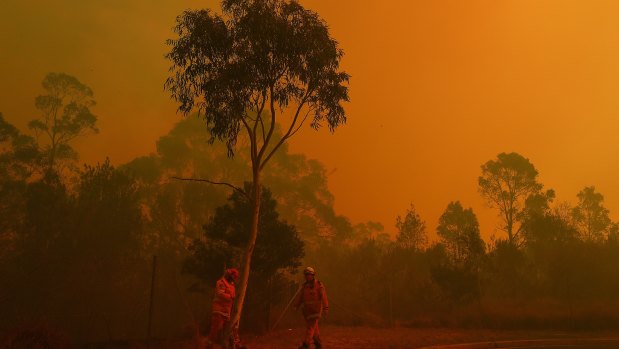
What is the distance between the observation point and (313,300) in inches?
419

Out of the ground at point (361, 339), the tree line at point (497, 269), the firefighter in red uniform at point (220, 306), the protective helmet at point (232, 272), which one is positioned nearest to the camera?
the firefighter in red uniform at point (220, 306)

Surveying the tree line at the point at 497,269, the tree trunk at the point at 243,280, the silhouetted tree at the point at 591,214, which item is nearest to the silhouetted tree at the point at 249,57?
the tree trunk at the point at 243,280

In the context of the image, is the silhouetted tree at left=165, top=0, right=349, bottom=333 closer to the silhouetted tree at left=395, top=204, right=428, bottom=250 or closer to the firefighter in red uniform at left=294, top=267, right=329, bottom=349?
the firefighter in red uniform at left=294, top=267, right=329, bottom=349

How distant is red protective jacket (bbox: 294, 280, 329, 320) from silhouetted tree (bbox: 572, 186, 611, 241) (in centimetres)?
4725

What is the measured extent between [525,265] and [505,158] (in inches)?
→ 511

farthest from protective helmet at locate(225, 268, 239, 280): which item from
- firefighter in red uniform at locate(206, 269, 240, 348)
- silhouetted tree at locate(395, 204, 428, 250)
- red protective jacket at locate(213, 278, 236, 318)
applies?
silhouetted tree at locate(395, 204, 428, 250)

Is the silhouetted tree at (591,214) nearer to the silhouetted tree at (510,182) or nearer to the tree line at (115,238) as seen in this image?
the silhouetted tree at (510,182)

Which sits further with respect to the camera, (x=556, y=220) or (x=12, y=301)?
(x=556, y=220)

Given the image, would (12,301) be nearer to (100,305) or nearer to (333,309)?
(100,305)

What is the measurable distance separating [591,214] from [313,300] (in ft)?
166

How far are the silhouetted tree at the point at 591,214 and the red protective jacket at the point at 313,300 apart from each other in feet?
155

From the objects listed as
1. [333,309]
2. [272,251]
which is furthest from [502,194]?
[272,251]

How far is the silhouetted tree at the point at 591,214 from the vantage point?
163 feet

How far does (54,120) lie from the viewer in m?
34.1
